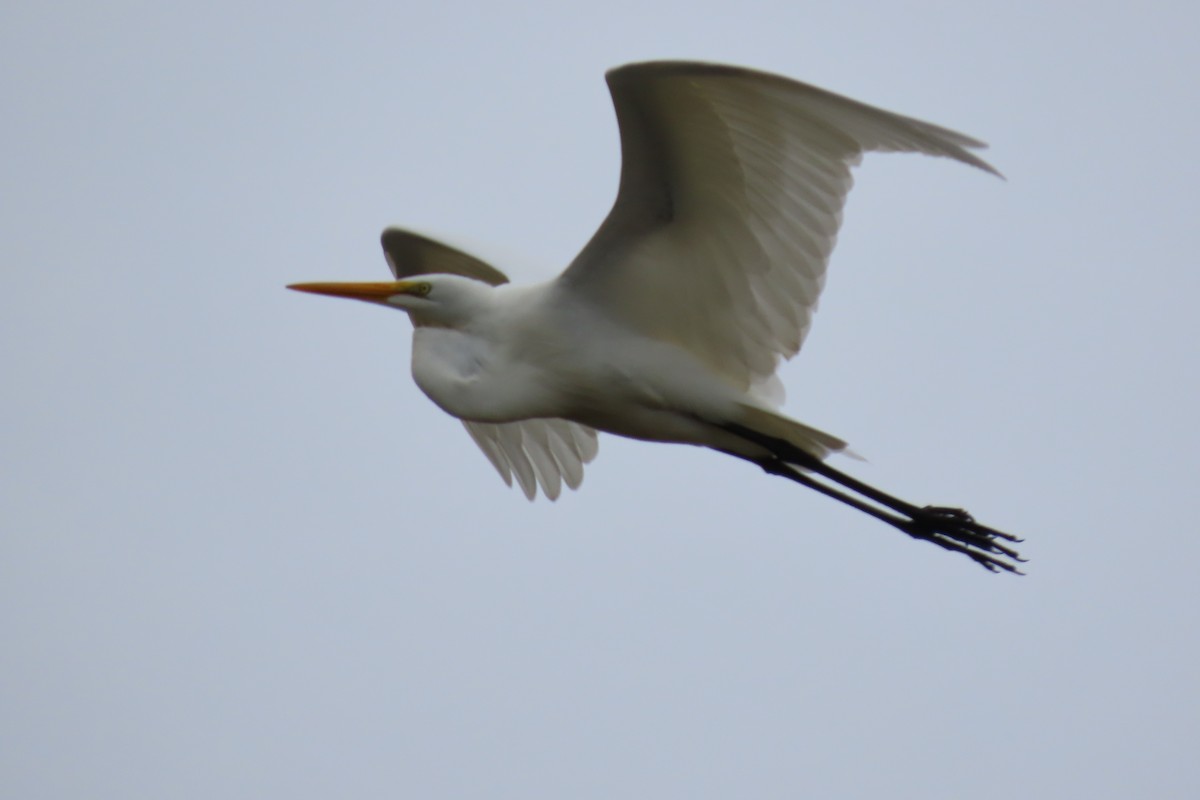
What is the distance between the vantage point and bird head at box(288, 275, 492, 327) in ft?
Answer: 23.4

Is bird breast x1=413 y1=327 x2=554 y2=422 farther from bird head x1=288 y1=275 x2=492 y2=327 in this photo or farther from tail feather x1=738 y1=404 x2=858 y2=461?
tail feather x1=738 y1=404 x2=858 y2=461

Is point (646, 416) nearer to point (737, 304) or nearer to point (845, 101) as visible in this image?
point (737, 304)

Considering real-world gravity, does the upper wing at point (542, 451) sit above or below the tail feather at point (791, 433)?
below

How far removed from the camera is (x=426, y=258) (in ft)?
27.9

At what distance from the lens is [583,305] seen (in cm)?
686

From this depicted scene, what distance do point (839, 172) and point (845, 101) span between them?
0.76 metres

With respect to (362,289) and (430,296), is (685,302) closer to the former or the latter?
(430,296)

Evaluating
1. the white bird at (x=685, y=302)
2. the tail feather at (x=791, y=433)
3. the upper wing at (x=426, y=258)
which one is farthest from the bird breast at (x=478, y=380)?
the upper wing at (x=426, y=258)

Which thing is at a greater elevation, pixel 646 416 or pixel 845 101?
pixel 845 101

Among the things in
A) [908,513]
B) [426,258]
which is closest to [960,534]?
[908,513]

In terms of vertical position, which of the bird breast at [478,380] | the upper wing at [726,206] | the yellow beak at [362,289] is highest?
the upper wing at [726,206]

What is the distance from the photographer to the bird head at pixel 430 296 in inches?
281

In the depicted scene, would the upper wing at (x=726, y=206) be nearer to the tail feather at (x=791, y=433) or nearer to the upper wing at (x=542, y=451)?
the tail feather at (x=791, y=433)

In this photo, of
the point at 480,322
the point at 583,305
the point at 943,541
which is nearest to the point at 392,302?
the point at 480,322
